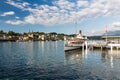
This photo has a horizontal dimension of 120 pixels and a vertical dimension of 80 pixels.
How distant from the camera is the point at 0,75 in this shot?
111ft

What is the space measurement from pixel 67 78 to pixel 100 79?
18.5 ft

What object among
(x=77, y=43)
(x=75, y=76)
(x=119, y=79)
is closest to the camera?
(x=119, y=79)

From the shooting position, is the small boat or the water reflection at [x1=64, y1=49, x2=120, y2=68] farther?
the small boat

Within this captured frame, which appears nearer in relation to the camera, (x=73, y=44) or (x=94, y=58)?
(x=94, y=58)

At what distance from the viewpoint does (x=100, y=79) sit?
3055 centimetres

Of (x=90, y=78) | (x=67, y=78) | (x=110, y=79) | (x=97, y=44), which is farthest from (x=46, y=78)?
(x=97, y=44)

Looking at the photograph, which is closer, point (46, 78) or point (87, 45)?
point (46, 78)

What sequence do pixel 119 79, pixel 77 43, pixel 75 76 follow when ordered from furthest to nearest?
pixel 77 43 < pixel 75 76 < pixel 119 79

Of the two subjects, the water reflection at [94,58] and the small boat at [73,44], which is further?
the small boat at [73,44]

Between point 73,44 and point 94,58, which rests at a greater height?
point 73,44

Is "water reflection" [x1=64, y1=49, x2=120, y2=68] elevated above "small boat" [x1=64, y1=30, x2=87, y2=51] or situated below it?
below

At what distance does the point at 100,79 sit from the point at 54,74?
8.88 m

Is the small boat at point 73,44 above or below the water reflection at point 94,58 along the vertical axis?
above

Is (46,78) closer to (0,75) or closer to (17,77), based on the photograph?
(17,77)
